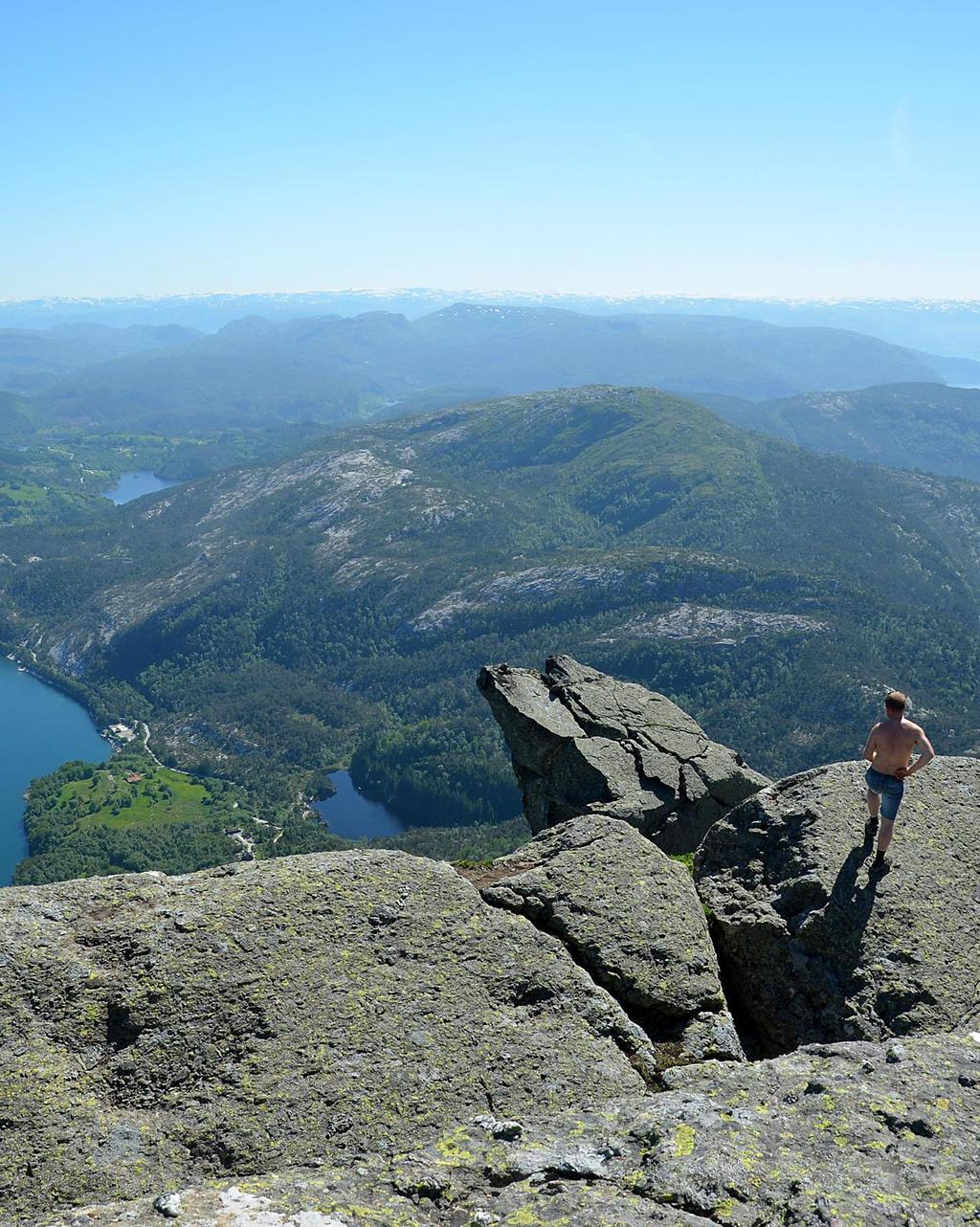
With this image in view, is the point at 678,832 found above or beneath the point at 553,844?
beneath

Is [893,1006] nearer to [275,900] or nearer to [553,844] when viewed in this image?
[553,844]

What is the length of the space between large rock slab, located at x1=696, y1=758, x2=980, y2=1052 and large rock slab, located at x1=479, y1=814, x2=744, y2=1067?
1127 millimetres

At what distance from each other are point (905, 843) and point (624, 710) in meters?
15.2

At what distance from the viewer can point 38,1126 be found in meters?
11.3

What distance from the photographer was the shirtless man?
679 inches

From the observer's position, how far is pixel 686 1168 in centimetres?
1045

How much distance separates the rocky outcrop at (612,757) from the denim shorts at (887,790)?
9864mm

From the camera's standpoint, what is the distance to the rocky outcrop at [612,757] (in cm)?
2795

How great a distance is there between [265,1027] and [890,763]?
45.1 ft

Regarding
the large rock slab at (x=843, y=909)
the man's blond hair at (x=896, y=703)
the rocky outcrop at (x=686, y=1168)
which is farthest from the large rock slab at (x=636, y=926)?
the man's blond hair at (x=896, y=703)

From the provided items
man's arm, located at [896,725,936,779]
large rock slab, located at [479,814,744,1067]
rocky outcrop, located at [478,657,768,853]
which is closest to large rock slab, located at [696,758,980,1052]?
large rock slab, located at [479,814,744,1067]

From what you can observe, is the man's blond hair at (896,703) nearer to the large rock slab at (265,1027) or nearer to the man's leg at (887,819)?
the man's leg at (887,819)

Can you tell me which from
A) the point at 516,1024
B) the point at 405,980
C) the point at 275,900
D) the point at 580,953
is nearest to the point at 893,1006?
the point at 580,953

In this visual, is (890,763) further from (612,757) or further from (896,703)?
(612,757)
